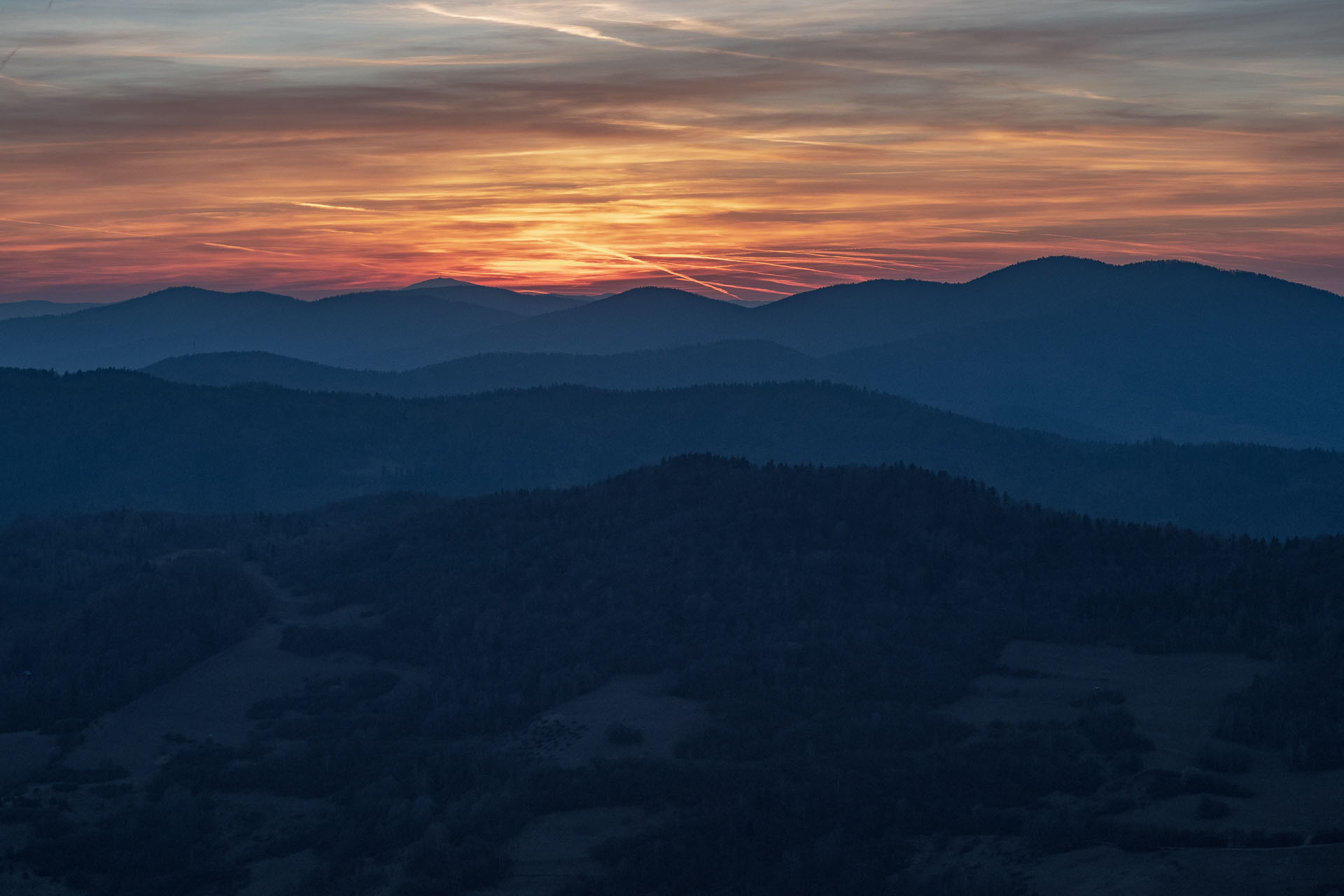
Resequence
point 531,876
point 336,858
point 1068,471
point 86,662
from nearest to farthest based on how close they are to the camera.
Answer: point 531,876, point 336,858, point 86,662, point 1068,471

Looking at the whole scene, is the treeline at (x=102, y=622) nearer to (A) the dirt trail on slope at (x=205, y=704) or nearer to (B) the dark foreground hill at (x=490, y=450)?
(A) the dirt trail on slope at (x=205, y=704)

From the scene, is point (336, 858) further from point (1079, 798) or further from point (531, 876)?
point (1079, 798)

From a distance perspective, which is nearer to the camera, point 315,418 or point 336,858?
point 336,858

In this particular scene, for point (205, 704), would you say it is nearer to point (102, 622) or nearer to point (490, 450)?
point (102, 622)

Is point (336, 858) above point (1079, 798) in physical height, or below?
below

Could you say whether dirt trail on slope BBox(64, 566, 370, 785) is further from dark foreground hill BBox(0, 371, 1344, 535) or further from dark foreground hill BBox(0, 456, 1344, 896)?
dark foreground hill BBox(0, 371, 1344, 535)

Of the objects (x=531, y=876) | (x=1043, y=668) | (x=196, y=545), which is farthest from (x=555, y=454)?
(x=531, y=876)

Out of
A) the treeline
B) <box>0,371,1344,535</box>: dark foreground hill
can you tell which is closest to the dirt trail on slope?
the treeline
